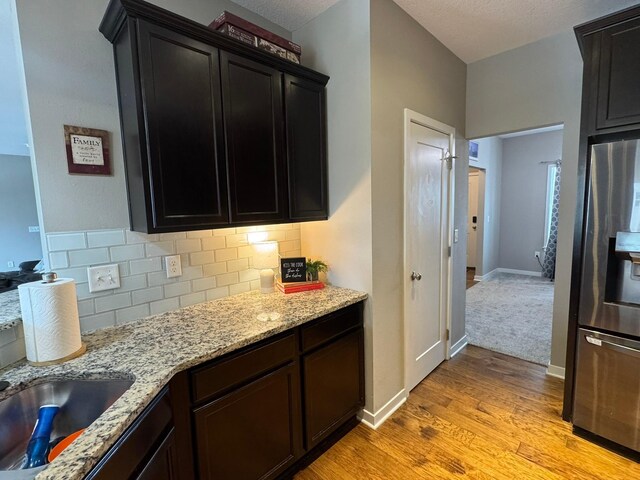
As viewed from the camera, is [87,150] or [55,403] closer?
[55,403]

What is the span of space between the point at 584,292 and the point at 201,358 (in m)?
2.15

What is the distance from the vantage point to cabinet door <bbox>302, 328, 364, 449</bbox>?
1664mm

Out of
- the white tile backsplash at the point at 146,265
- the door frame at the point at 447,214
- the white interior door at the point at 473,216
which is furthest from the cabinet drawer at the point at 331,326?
the white interior door at the point at 473,216

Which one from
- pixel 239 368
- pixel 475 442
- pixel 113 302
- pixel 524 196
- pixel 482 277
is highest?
pixel 524 196

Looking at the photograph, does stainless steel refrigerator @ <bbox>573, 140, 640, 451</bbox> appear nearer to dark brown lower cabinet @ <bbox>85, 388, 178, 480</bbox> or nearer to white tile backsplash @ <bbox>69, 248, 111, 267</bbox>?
dark brown lower cabinet @ <bbox>85, 388, 178, 480</bbox>

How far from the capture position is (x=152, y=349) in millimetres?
1242

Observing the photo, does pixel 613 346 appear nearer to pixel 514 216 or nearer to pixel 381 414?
pixel 381 414

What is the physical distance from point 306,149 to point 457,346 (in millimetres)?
2456

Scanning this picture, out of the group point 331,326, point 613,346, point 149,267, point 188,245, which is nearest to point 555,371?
point 613,346

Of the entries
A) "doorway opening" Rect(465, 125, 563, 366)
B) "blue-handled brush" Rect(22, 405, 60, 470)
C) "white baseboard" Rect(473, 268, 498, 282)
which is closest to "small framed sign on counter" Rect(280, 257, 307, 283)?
"blue-handled brush" Rect(22, 405, 60, 470)

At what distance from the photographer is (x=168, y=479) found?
3.54 feet

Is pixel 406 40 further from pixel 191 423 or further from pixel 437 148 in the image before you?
pixel 191 423

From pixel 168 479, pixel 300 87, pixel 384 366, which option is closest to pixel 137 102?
pixel 300 87

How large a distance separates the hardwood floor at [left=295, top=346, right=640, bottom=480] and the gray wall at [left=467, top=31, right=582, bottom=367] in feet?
2.22
